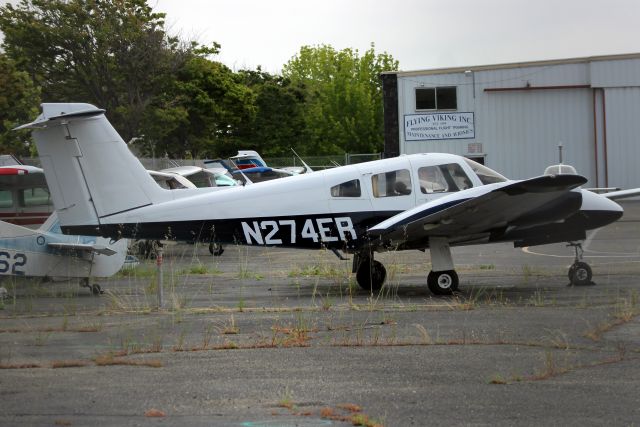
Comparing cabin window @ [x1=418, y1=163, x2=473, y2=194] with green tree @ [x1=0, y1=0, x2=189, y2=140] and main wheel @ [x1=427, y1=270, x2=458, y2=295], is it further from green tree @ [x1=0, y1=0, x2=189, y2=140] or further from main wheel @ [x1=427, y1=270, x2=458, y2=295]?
green tree @ [x1=0, y1=0, x2=189, y2=140]

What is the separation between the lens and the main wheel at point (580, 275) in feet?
49.4

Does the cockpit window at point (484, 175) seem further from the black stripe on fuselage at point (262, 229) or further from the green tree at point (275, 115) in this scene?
the green tree at point (275, 115)

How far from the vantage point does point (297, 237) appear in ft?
48.9

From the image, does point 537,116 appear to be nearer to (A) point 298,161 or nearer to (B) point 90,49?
(A) point 298,161

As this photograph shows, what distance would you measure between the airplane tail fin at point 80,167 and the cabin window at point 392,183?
12.2ft

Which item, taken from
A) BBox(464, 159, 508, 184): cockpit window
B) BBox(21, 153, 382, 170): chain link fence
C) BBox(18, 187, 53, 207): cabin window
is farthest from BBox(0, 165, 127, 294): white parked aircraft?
BBox(21, 153, 382, 170): chain link fence

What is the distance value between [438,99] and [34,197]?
77.3 ft

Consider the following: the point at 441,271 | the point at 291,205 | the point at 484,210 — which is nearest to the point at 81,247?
the point at 291,205

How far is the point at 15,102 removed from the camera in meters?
42.3

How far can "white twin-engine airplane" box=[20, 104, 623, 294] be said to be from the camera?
14.8 m

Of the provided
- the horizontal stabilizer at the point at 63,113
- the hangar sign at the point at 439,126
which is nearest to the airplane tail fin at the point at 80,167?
the horizontal stabilizer at the point at 63,113

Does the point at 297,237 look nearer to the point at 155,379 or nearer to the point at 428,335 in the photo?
the point at 428,335

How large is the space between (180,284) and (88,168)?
11.0ft

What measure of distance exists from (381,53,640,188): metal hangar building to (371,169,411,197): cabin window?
28.4m
